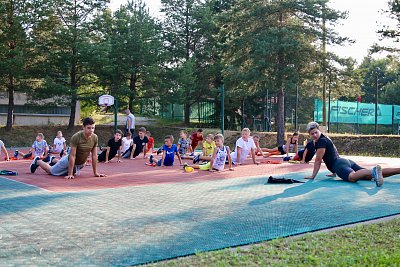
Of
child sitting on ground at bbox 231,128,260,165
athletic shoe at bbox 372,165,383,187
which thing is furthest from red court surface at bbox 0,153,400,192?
athletic shoe at bbox 372,165,383,187

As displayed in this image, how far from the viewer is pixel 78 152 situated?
9.80 meters

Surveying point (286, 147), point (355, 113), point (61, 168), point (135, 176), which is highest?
point (355, 113)

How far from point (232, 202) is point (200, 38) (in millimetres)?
29509

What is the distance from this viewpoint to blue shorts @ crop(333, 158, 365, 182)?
360 inches

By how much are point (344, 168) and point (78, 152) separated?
550 centimetres

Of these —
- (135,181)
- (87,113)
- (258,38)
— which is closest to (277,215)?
(135,181)

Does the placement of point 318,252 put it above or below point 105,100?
below

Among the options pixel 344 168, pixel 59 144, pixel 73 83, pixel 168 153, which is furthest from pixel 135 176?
pixel 73 83

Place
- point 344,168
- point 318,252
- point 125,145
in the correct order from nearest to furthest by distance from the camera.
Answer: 1. point 318,252
2. point 344,168
3. point 125,145

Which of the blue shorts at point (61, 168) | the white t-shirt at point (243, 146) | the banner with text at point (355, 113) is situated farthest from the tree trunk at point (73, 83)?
the blue shorts at point (61, 168)

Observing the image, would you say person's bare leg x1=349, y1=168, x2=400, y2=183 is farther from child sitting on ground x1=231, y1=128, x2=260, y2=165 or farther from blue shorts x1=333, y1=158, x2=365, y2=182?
child sitting on ground x1=231, y1=128, x2=260, y2=165

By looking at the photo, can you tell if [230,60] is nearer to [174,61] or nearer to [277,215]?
[174,61]

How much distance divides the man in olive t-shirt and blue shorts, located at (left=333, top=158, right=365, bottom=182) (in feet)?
16.5

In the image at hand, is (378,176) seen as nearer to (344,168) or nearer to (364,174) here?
(364,174)
